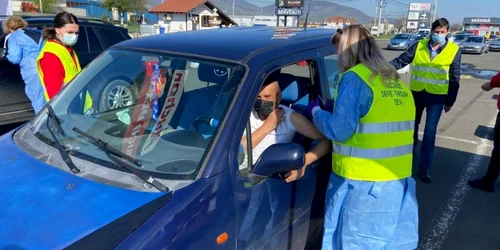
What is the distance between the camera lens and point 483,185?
14.7 feet

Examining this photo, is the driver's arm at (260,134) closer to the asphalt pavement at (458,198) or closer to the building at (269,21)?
Answer: the asphalt pavement at (458,198)

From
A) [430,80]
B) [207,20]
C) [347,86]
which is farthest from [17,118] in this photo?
[207,20]

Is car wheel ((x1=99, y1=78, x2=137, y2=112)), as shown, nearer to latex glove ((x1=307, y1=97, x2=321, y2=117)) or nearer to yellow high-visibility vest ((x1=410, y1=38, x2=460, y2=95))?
latex glove ((x1=307, y1=97, x2=321, y2=117))

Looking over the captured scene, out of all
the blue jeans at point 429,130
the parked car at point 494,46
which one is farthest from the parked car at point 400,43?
the blue jeans at point 429,130

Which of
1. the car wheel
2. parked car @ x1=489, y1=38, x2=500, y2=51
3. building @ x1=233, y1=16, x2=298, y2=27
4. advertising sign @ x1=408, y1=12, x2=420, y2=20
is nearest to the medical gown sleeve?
the car wheel

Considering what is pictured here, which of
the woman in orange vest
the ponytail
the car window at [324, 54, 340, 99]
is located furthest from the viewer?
the ponytail

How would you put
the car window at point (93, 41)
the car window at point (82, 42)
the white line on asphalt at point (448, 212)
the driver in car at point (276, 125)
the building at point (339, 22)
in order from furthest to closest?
the car window at point (93, 41) < the car window at point (82, 42) < the white line on asphalt at point (448, 212) < the building at point (339, 22) < the driver in car at point (276, 125)

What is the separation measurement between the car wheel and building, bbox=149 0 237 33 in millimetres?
39457

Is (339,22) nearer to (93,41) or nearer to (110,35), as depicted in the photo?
(110,35)

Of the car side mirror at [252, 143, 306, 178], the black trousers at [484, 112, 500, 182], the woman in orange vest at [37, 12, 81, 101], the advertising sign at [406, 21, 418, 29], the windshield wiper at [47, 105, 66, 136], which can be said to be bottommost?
the black trousers at [484, 112, 500, 182]

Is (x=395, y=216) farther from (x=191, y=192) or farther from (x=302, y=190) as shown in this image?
(x=191, y=192)

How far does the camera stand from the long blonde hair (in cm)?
214

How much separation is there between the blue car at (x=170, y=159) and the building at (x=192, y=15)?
3959cm

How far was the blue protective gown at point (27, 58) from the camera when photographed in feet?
15.4
